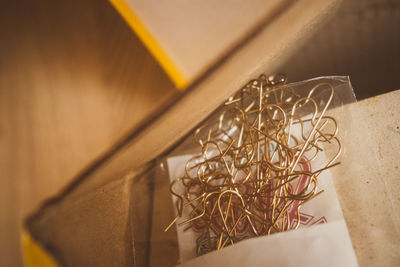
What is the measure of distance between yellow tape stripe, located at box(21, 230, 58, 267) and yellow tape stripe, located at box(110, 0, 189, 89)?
15.4 inches

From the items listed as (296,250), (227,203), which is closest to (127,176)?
(227,203)

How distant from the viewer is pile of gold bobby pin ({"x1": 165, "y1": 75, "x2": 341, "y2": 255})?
0.42m

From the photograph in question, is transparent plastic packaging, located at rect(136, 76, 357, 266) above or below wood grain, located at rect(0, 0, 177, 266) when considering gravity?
below

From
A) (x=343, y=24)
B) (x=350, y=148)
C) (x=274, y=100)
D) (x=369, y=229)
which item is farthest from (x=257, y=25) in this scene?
(x=343, y=24)

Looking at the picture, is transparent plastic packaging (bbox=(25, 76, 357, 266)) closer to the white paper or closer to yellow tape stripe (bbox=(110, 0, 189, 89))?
the white paper

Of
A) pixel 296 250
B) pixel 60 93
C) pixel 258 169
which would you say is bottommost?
pixel 296 250

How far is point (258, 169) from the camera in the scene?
17.5 inches

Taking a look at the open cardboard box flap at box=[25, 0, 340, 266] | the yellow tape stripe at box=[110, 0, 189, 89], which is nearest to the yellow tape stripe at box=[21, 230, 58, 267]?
the open cardboard box flap at box=[25, 0, 340, 266]

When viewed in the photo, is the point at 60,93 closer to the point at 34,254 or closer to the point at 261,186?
the point at 34,254

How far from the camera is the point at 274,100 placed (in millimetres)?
510

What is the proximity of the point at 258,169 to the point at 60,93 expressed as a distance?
39cm

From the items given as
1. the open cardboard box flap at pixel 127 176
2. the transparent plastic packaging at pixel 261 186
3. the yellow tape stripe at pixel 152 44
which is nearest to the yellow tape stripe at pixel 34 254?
the open cardboard box flap at pixel 127 176

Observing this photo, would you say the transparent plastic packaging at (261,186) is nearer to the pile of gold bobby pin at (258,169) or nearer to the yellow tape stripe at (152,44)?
the pile of gold bobby pin at (258,169)

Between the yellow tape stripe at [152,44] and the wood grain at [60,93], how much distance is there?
0.04 feet
